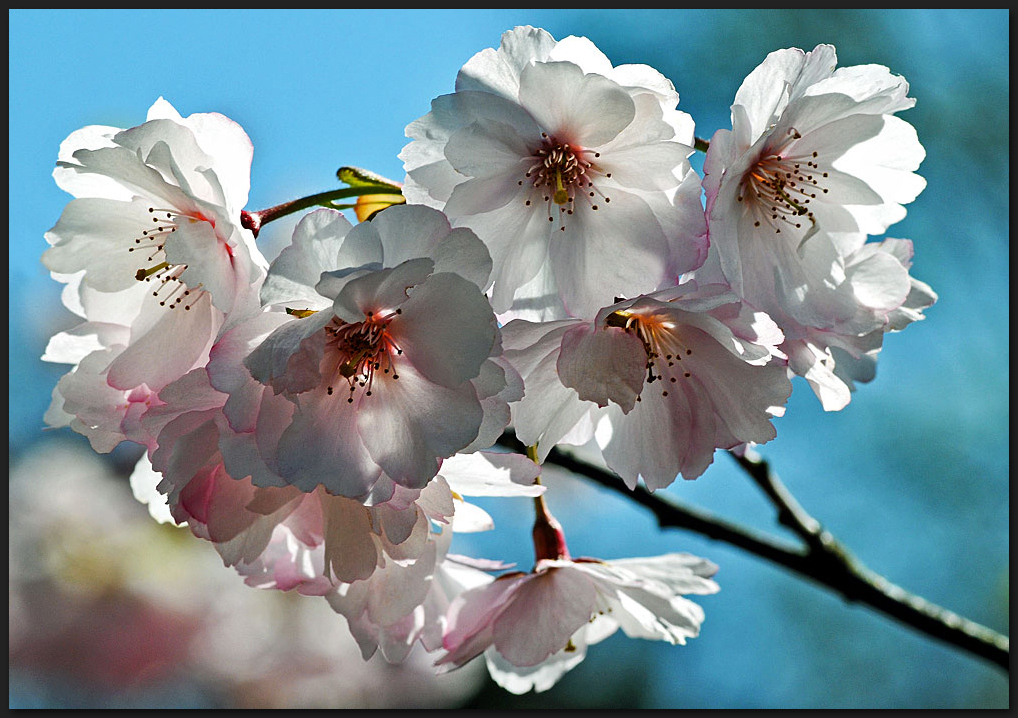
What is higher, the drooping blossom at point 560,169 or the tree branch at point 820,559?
the drooping blossom at point 560,169

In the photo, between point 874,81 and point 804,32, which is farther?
point 804,32

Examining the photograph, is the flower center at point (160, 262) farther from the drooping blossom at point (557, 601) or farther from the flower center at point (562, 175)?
the drooping blossom at point (557, 601)

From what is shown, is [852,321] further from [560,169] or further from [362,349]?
[362,349]

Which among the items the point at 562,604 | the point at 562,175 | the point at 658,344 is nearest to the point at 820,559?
the point at 562,604

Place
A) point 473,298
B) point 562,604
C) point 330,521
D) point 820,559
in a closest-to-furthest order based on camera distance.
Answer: point 473,298 < point 330,521 < point 562,604 < point 820,559

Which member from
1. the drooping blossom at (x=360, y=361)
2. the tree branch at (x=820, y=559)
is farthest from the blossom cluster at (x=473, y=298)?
the tree branch at (x=820, y=559)

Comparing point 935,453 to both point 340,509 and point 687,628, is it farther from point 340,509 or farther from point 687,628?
point 340,509

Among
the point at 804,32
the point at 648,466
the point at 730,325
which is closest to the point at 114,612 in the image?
the point at 648,466
